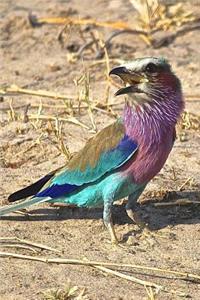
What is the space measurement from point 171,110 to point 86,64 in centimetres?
273

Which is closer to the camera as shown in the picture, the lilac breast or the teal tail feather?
the lilac breast

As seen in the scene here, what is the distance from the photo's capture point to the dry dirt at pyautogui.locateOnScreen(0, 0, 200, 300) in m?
4.30

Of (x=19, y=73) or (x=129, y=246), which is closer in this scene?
(x=129, y=246)

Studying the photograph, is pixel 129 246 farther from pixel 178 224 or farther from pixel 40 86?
pixel 40 86

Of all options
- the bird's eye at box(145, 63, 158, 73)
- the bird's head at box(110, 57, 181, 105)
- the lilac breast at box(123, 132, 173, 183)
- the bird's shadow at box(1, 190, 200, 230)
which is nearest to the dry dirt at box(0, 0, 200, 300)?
the bird's shadow at box(1, 190, 200, 230)

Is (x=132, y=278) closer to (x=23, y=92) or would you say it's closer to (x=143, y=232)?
(x=143, y=232)

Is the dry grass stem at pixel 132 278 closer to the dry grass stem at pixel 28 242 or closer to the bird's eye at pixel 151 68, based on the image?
the dry grass stem at pixel 28 242

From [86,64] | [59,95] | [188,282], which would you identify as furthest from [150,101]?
[86,64]

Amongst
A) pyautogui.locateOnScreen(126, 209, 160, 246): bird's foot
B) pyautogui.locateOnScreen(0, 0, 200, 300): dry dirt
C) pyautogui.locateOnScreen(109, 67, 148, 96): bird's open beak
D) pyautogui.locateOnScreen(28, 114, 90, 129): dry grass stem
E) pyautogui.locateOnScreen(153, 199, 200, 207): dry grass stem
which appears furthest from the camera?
pyautogui.locateOnScreen(28, 114, 90, 129): dry grass stem

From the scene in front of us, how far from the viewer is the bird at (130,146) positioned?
4.56 meters

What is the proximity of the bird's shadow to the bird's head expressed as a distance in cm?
73

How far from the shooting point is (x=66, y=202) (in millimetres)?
4867

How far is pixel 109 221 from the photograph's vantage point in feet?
15.5

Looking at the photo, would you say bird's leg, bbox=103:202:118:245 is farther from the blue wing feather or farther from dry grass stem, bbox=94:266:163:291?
dry grass stem, bbox=94:266:163:291
